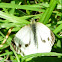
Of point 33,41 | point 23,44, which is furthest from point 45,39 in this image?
point 23,44

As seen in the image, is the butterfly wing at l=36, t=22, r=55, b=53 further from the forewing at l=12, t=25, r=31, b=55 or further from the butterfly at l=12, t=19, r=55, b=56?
the forewing at l=12, t=25, r=31, b=55

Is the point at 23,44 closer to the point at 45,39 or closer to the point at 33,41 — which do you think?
the point at 33,41

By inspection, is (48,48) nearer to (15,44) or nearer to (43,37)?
(43,37)

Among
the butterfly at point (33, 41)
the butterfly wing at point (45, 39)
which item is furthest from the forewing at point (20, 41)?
the butterfly wing at point (45, 39)

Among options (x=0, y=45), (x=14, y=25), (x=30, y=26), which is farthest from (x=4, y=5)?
(x=0, y=45)

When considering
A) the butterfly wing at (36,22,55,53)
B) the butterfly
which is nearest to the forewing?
the butterfly

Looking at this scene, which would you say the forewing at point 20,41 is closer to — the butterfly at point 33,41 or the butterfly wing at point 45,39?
the butterfly at point 33,41
